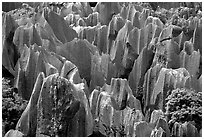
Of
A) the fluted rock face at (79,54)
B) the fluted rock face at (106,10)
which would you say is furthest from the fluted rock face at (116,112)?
the fluted rock face at (106,10)

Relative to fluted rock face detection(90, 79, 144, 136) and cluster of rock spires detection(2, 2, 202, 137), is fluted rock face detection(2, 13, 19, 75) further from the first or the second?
fluted rock face detection(90, 79, 144, 136)

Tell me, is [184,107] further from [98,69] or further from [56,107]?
[98,69]

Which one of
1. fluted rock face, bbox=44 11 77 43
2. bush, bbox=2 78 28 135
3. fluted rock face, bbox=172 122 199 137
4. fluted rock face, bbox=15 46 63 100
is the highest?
fluted rock face, bbox=44 11 77 43

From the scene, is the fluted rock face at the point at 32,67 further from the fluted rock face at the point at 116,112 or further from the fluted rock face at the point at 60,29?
the fluted rock face at the point at 60,29

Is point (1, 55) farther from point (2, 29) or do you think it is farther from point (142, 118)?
point (142, 118)

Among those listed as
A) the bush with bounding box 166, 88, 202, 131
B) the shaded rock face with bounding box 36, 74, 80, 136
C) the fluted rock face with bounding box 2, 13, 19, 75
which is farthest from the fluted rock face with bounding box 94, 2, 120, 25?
the shaded rock face with bounding box 36, 74, 80, 136

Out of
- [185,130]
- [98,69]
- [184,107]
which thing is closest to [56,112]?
[185,130]
